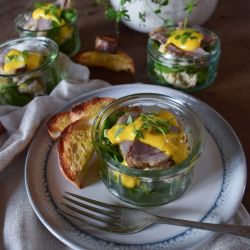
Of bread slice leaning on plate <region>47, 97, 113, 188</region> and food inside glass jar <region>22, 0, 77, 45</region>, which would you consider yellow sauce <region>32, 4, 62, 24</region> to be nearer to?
food inside glass jar <region>22, 0, 77, 45</region>

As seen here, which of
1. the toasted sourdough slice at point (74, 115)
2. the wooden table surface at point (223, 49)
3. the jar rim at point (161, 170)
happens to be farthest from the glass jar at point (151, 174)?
the wooden table surface at point (223, 49)

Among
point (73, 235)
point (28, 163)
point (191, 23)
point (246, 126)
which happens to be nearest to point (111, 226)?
point (73, 235)

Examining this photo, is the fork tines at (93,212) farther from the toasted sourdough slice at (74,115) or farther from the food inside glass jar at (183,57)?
the food inside glass jar at (183,57)

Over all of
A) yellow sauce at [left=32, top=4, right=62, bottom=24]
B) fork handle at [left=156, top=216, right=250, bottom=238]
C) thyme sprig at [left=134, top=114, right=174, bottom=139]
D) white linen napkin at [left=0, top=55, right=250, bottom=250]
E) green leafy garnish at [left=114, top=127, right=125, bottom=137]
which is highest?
yellow sauce at [left=32, top=4, right=62, bottom=24]

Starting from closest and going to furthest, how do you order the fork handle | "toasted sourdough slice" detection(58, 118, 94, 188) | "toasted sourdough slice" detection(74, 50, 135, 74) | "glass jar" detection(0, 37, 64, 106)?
the fork handle, "toasted sourdough slice" detection(58, 118, 94, 188), "glass jar" detection(0, 37, 64, 106), "toasted sourdough slice" detection(74, 50, 135, 74)

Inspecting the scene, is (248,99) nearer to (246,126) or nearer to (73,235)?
(246,126)

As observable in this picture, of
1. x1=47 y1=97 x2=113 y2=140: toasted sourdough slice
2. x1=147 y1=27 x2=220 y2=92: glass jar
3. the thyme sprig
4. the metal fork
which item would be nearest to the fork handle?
the metal fork

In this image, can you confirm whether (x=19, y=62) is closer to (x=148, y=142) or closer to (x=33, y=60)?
(x=33, y=60)
